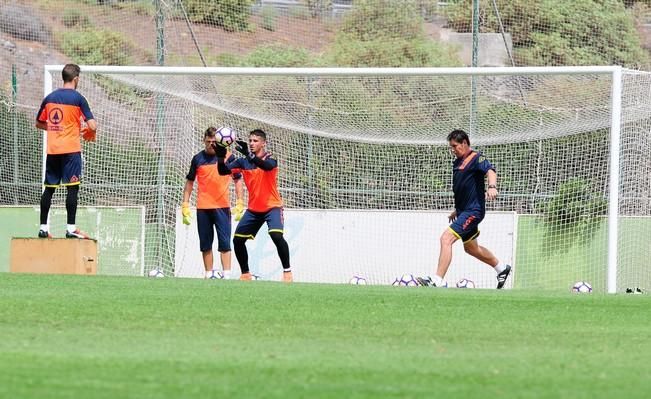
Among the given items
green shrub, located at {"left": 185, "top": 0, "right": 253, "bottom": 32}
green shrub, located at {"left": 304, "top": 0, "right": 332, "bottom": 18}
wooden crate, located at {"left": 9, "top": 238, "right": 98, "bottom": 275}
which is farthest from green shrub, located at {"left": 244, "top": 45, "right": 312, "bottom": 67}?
wooden crate, located at {"left": 9, "top": 238, "right": 98, "bottom": 275}

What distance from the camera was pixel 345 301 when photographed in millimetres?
11367

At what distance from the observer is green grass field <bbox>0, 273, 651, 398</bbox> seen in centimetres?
633

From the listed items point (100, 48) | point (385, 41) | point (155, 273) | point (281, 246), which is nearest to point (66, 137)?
point (281, 246)

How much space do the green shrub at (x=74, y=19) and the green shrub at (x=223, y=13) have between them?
15.2 feet

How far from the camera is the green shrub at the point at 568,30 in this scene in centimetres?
3288

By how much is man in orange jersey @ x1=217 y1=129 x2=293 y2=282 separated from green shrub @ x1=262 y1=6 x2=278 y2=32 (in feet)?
69.5

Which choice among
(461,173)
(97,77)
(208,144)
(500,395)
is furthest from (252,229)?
(500,395)

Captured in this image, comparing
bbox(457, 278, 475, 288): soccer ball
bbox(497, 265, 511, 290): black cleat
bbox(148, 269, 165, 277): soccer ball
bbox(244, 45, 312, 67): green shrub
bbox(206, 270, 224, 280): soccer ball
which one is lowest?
bbox(148, 269, 165, 277): soccer ball

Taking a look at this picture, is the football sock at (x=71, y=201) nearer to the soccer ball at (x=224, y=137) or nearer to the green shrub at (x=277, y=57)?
the soccer ball at (x=224, y=137)

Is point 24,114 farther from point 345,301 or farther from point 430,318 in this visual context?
point 430,318

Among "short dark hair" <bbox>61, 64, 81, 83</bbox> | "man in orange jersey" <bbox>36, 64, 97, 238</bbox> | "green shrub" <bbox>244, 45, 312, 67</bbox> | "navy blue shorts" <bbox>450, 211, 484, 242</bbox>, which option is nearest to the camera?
"short dark hair" <bbox>61, 64, 81, 83</bbox>

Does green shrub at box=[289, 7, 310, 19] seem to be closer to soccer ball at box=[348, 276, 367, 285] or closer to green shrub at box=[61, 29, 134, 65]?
green shrub at box=[61, 29, 134, 65]

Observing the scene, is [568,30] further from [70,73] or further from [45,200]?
[45,200]

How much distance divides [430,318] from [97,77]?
14003 mm
